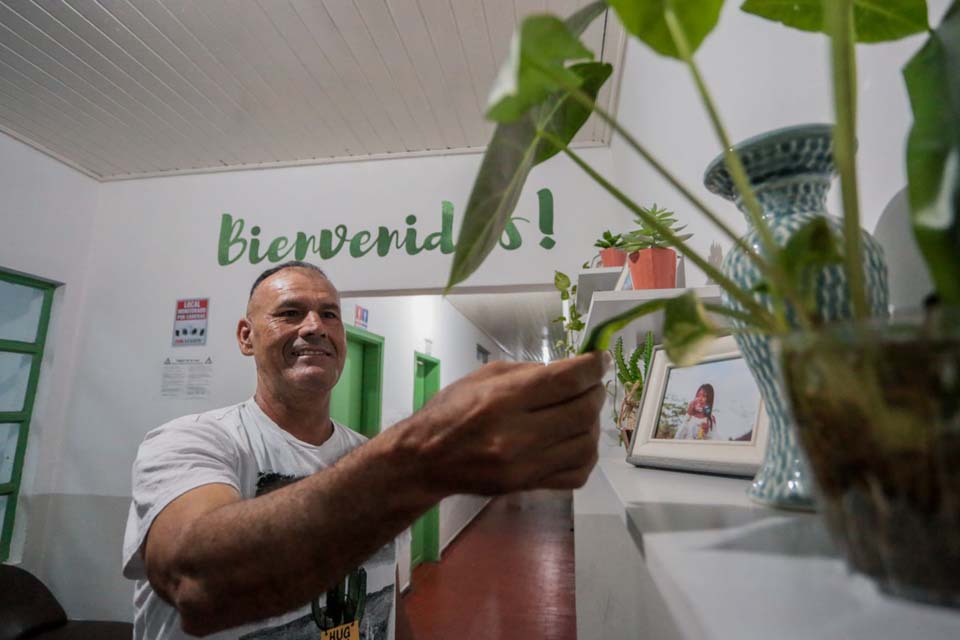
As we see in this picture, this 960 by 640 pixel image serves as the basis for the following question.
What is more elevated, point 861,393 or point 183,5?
point 183,5

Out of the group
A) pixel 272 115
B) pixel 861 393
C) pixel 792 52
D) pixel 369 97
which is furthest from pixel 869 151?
pixel 272 115

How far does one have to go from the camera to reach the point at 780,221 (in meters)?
0.41

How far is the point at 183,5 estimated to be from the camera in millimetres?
1900

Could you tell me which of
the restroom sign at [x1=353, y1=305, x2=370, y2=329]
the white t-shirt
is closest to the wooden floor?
the white t-shirt

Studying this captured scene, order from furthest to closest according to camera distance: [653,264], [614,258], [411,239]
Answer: [411,239], [614,258], [653,264]

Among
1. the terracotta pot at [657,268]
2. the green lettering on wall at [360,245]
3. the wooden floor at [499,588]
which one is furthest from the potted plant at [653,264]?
the wooden floor at [499,588]

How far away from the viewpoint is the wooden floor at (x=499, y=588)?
327 centimetres

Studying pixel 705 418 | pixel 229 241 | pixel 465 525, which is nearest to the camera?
pixel 705 418

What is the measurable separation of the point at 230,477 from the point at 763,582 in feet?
3.40

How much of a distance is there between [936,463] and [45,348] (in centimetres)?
409

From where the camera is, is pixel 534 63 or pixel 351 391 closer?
pixel 534 63

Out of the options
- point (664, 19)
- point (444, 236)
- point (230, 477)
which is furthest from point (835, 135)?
point (444, 236)

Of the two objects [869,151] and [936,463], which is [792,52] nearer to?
[869,151]

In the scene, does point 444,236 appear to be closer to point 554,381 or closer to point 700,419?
point 700,419
